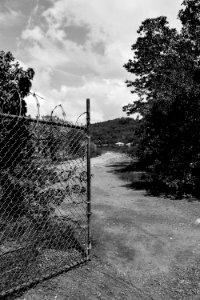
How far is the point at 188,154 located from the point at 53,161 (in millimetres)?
6740

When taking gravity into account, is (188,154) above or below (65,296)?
above

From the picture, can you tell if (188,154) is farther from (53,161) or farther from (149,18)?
(149,18)

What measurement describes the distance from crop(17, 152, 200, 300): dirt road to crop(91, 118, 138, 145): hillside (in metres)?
34.9

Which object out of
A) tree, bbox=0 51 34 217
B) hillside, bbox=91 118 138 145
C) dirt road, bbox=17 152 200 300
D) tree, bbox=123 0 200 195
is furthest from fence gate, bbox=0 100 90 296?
hillside, bbox=91 118 138 145

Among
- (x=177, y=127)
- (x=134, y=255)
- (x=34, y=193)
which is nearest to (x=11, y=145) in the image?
(x=34, y=193)

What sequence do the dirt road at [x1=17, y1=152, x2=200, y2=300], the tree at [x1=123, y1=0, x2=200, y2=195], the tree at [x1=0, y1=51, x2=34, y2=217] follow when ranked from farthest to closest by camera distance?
the tree at [x1=123, y1=0, x2=200, y2=195] < the tree at [x1=0, y1=51, x2=34, y2=217] < the dirt road at [x1=17, y1=152, x2=200, y2=300]

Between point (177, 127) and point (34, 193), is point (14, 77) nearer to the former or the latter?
point (34, 193)

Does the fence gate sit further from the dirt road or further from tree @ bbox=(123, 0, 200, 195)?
tree @ bbox=(123, 0, 200, 195)

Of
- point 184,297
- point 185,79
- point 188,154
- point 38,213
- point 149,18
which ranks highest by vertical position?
point 149,18

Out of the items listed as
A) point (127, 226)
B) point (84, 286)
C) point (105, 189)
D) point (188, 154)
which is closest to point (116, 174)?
point (105, 189)

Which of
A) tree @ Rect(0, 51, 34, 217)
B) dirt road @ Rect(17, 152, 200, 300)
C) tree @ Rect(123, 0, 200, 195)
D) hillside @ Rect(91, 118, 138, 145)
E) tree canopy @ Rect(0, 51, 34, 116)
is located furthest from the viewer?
hillside @ Rect(91, 118, 138, 145)

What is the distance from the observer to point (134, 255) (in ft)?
17.9

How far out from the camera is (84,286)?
424cm

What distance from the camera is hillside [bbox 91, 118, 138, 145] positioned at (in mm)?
47938
